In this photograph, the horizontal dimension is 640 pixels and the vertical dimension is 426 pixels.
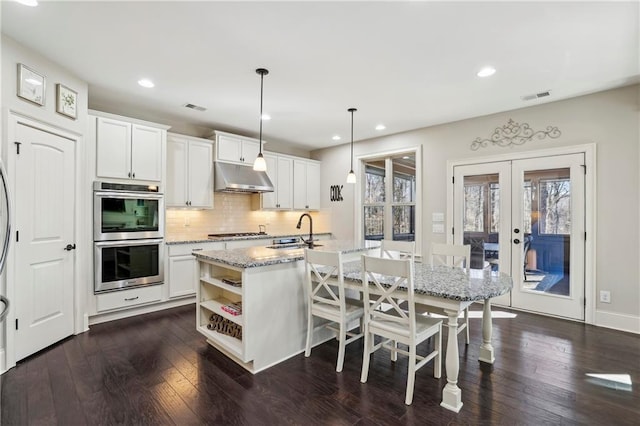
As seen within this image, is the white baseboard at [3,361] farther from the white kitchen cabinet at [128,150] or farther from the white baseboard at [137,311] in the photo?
the white kitchen cabinet at [128,150]

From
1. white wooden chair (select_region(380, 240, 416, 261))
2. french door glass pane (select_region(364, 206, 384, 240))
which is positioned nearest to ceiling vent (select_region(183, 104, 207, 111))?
white wooden chair (select_region(380, 240, 416, 261))

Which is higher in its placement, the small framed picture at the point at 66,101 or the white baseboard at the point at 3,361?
the small framed picture at the point at 66,101

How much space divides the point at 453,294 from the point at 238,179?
3.76m

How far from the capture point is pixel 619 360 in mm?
2682

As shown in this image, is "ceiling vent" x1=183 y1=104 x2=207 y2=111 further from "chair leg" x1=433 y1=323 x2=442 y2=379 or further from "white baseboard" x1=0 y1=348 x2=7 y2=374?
"chair leg" x1=433 y1=323 x2=442 y2=379

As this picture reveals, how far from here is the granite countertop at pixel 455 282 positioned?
2.00 m

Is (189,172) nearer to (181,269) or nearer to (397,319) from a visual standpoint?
(181,269)

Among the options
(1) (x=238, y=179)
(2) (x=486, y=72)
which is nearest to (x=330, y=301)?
(2) (x=486, y=72)

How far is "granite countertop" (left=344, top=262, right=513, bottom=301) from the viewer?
6.56 feet

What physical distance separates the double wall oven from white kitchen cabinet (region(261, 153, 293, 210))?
78.5 inches

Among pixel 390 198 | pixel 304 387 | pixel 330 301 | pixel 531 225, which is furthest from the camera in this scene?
pixel 390 198

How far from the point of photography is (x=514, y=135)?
4.11 meters

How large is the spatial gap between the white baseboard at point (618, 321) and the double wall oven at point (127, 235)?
17.3ft

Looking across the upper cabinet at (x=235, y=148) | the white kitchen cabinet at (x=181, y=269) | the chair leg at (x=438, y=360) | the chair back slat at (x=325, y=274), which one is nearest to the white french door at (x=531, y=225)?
the chair leg at (x=438, y=360)
